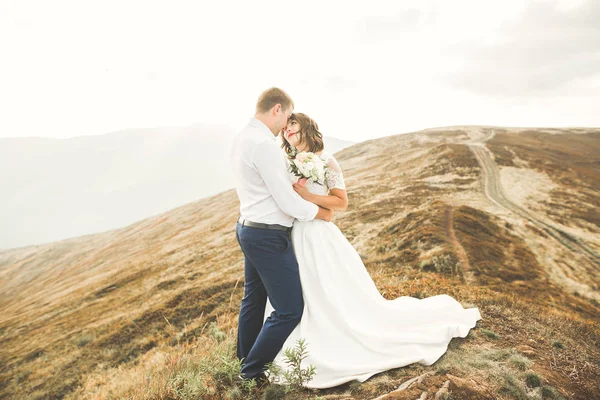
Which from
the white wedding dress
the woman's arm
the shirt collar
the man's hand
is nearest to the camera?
the shirt collar

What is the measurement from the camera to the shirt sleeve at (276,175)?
376cm

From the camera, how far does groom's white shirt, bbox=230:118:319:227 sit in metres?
3.78

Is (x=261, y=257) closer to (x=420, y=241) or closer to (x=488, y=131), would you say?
(x=420, y=241)

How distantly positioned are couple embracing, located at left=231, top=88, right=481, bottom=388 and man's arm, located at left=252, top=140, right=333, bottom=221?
0.4 inches

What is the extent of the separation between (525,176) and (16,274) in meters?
78.3

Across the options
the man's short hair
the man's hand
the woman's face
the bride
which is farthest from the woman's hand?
the man's short hair

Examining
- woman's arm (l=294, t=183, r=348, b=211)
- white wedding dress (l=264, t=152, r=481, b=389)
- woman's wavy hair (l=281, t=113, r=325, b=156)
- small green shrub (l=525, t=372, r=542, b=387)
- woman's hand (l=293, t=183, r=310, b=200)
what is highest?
woman's wavy hair (l=281, t=113, r=325, b=156)

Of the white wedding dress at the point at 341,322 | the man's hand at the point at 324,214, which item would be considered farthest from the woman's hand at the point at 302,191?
the man's hand at the point at 324,214

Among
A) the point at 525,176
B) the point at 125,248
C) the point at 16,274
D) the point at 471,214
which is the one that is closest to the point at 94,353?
the point at 471,214

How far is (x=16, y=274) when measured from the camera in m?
57.3

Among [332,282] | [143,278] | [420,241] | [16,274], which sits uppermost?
[332,282]

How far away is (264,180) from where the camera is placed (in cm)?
383

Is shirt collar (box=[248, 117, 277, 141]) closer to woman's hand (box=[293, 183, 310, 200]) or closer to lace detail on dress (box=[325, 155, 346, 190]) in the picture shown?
woman's hand (box=[293, 183, 310, 200])

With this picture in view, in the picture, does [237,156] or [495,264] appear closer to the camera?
[237,156]
